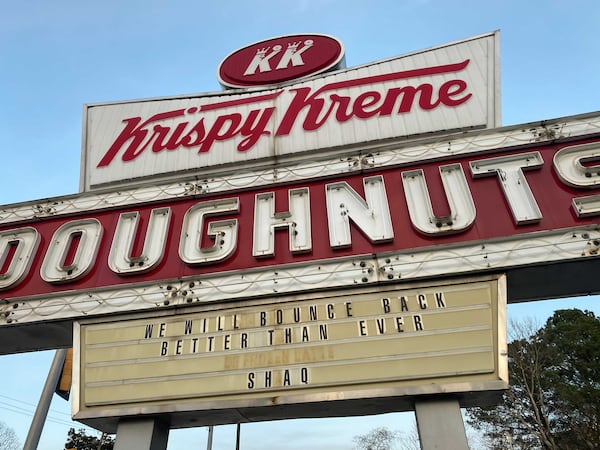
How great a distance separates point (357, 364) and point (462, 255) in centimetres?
166

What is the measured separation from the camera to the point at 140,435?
14.9 ft

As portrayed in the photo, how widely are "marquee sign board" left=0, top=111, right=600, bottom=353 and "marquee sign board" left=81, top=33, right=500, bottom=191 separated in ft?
1.91

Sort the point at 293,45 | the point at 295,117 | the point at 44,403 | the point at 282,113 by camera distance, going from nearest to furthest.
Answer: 1. the point at 295,117
2. the point at 282,113
3. the point at 293,45
4. the point at 44,403

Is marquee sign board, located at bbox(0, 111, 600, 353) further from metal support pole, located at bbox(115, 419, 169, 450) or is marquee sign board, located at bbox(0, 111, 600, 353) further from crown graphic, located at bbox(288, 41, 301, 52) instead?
crown graphic, located at bbox(288, 41, 301, 52)

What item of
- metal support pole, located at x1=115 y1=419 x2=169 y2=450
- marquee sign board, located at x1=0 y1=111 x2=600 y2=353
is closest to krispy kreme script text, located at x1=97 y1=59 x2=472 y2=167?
marquee sign board, located at x1=0 y1=111 x2=600 y2=353

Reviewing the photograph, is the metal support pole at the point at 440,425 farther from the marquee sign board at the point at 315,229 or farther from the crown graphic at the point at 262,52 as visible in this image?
the crown graphic at the point at 262,52

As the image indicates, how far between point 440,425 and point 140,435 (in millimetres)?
3057

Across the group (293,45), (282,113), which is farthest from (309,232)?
(293,45)

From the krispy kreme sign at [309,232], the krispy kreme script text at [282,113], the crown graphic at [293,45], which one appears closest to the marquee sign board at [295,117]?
the krispy kreme script text at [282,113]

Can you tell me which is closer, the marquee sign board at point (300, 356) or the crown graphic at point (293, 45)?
the marquee sign board at point (300, 356)

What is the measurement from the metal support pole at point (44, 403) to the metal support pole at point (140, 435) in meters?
3.88

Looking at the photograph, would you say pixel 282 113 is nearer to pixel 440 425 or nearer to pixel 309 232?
pixel 309 232

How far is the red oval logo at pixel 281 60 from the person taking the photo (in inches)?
302

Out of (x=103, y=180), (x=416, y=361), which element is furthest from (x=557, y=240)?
(x=103, y=180)
